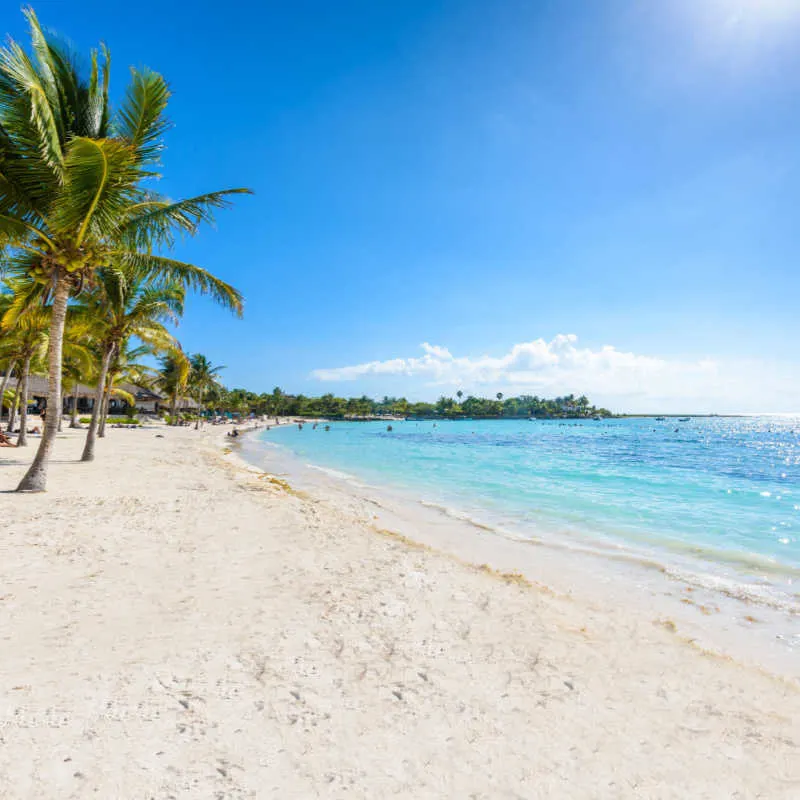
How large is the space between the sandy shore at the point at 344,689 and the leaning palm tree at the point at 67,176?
5538 mm

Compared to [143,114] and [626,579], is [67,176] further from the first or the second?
[626,579]

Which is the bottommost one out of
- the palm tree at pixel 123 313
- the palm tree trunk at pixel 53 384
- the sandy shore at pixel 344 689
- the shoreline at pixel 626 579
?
the shoreline at pixel 626 579

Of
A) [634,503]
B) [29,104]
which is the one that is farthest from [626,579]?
[29,104]

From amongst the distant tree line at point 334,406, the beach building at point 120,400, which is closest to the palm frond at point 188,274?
the beach building at point 120,400

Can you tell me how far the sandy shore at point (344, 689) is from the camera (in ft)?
8.25

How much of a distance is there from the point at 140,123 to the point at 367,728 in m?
11.2

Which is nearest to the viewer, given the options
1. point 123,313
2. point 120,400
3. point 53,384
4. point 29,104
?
point 29,104

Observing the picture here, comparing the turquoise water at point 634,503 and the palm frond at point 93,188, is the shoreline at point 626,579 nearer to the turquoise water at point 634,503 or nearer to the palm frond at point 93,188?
the turquoise water at point 634,503

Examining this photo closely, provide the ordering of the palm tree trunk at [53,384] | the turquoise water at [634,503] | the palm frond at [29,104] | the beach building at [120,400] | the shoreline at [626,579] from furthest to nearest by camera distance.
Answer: the beach building at [120,400], the turquoise water at [634,503], the palm tree trunk at [53,384], the palm frond at [29,104], the shoreline at [626,579]

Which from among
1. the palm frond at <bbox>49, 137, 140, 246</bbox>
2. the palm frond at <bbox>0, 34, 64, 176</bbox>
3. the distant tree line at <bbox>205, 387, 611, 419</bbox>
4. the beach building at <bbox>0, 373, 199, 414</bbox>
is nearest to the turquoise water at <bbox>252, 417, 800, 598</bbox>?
the palm frond at <bbox>49, 137, 140, 246</bbox>

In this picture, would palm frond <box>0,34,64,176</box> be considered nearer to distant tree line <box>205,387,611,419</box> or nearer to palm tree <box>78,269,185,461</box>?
palm tree <box>78,269,185,461</box>

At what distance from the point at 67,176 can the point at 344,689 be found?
9.30 m

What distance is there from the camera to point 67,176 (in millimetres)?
7957

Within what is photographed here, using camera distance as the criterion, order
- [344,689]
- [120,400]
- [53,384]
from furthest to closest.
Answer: [120,400]
[53,384]
[344,689]
